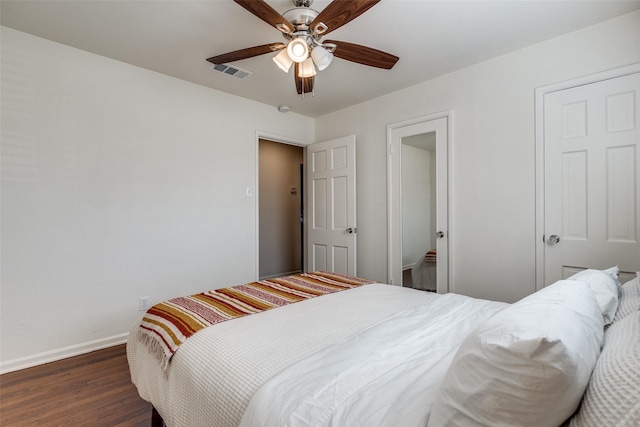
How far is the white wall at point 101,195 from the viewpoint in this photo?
2.37 metres

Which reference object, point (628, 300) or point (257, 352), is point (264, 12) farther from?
point (628, 300)

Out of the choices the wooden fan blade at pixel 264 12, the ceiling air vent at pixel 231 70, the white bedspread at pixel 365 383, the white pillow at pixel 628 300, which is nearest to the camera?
the white bedspread at pixel 365 383

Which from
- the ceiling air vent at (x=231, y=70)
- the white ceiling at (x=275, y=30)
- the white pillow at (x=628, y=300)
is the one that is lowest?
the white pillow at (x=628, y=300)

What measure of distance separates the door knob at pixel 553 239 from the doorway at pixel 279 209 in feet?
12.2

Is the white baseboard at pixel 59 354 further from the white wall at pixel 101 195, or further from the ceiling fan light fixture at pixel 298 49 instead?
the ceiling fan light fixture at pixel 298 49

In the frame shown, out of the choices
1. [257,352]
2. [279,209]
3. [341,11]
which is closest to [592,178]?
[341,11]

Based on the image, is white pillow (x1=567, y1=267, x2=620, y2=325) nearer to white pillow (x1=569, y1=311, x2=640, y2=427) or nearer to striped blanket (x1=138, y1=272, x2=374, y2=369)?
white pillow (x1=569, y1=311, x2=640, y2=427)

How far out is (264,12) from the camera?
5.41 feet

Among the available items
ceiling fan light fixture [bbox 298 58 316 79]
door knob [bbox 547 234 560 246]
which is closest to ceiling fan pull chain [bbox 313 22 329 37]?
ceiling fan light fixture [bbox 298 58 316 79]

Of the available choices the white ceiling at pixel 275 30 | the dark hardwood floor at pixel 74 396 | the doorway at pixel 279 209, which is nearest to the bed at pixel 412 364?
the dark hardwood floor at pixel 74 396

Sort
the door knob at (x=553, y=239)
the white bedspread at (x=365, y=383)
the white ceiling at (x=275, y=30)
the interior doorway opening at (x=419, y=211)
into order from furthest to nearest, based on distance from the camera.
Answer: the interior doorway opening at (x=419, y=211)
the door knob at (x=553, y=239)
the white ceiling at (x=275, y=30)
the white bedspread at (x=365, y=383)

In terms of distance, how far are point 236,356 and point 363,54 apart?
1972 millimetres

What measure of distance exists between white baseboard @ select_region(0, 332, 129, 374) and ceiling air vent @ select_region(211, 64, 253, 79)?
2585 millimetres

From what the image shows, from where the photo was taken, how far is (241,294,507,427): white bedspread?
82 centimetres
